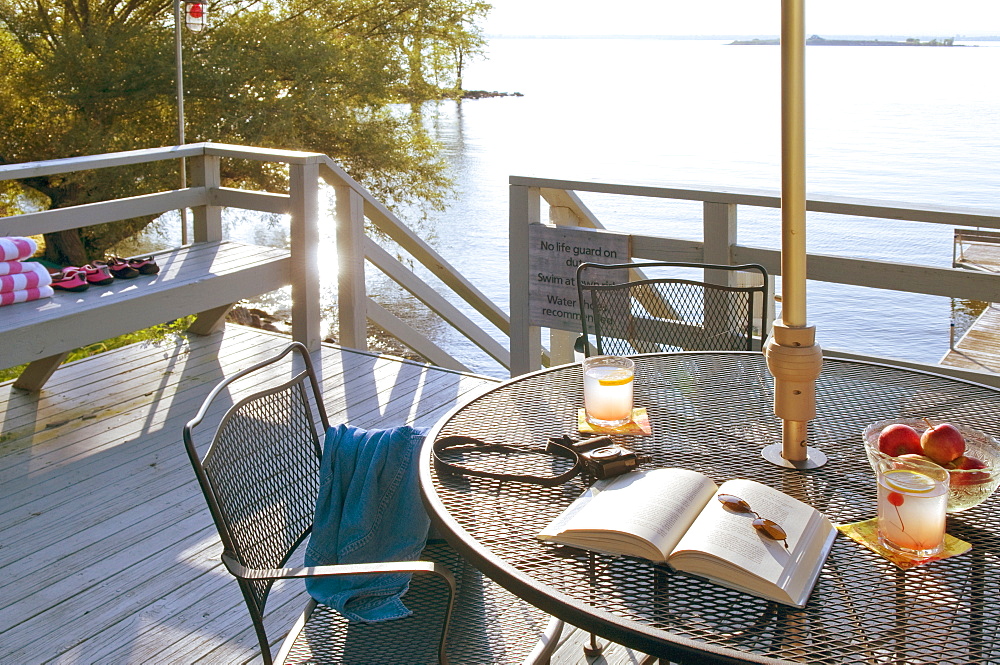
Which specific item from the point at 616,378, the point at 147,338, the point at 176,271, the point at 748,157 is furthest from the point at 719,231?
the point at 748,157

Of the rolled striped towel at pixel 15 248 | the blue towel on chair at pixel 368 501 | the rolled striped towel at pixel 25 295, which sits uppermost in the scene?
the rolled striped towel at pixel 15 248

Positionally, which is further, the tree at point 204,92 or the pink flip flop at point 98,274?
the tree at point 204,92

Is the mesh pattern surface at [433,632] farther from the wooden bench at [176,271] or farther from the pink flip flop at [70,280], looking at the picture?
the pink flip flop at [70,280]

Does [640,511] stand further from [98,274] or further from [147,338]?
[147,338]

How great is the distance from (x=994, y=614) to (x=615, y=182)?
86.9 inches

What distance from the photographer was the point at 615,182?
307cm

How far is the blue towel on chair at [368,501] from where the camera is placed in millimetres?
1653

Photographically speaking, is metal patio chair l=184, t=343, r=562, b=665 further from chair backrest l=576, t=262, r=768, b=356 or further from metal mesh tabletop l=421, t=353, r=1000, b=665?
chair backrest l=576, t=262, r=768, b=356

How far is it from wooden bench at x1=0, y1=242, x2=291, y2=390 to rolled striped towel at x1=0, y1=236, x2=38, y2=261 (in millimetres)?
165

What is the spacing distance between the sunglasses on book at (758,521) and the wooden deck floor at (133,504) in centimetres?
92

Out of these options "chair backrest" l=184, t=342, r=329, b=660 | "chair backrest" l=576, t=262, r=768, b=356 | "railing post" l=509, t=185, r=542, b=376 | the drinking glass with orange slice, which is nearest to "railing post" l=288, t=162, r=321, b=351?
"railing post" l=509, t=185, r=542, b=376

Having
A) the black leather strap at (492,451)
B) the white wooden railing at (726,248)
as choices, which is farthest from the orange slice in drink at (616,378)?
the white wooden railing at (726,248)

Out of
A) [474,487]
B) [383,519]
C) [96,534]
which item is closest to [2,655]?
[96,534]

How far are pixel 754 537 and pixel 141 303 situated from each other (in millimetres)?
2769
